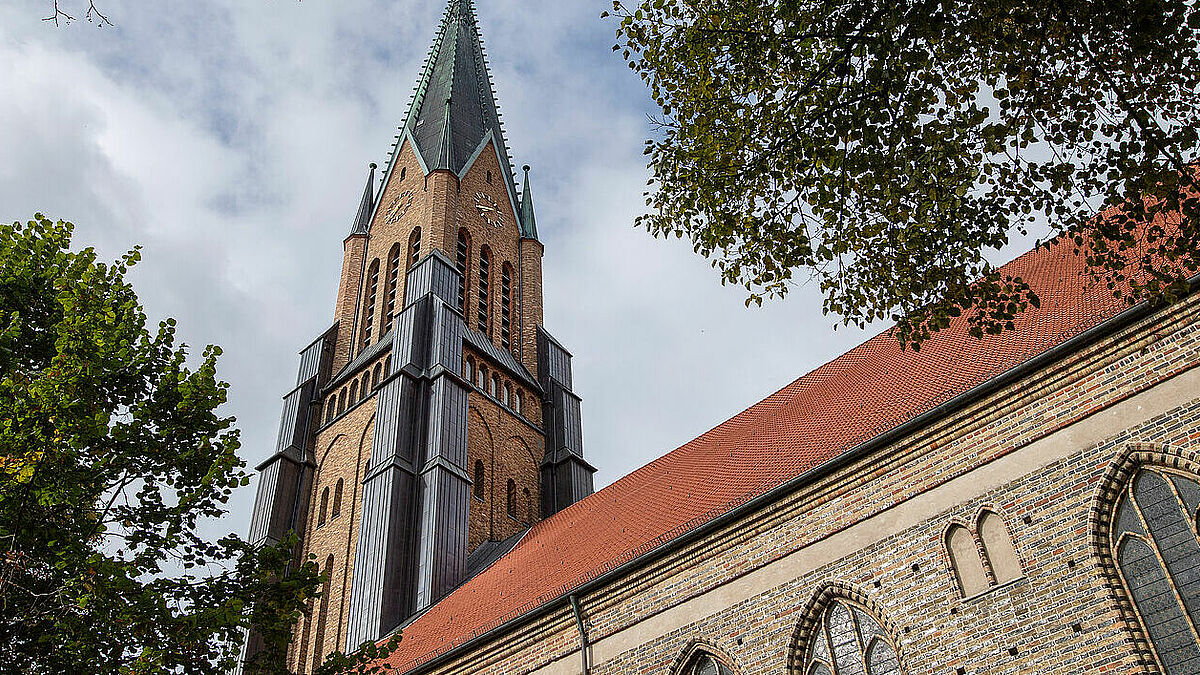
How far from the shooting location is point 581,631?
12.4 metres

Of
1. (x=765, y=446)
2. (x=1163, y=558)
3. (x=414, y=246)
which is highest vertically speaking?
(x=414, y=246)

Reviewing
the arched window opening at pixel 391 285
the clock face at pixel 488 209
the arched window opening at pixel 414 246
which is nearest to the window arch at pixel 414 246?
the arched window opening at pixel 414 246

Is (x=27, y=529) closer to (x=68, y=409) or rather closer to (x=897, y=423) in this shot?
(x=68, y=409)

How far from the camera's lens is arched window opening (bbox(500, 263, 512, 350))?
28483 millimetres

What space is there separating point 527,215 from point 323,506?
43.6 ft

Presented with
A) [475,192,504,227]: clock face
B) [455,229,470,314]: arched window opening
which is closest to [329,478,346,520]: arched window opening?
[455,229,470,314]: arched window opening

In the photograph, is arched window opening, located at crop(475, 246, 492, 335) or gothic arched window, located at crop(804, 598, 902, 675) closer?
gothic arched window, located at crop(804, 598, 902, 675)

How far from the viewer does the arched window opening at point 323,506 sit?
23.8m

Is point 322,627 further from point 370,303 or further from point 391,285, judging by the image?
point 391,285

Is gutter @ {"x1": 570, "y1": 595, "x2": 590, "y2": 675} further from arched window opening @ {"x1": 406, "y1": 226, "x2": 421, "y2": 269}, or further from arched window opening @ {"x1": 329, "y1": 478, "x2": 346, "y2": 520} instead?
arched window opening @ {"x1": 406, "y1": 226, "x2": 421, "y2": 269}

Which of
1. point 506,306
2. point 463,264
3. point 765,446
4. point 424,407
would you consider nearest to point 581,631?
point 765,446

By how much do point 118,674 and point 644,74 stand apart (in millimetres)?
6096

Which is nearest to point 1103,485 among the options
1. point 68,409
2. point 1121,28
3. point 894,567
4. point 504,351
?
point 894,567

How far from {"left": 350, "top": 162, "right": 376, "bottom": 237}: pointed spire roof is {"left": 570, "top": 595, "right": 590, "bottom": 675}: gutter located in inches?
843
